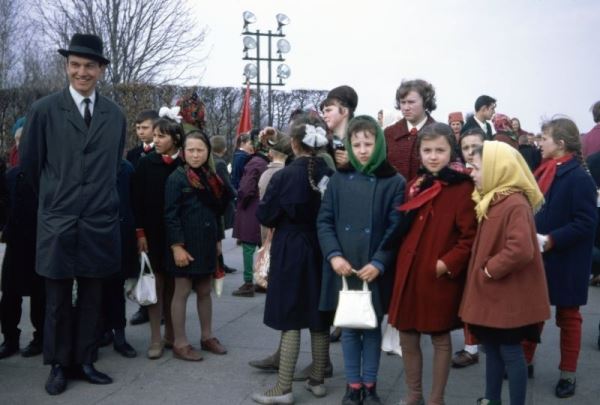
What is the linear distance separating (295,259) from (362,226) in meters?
0.51

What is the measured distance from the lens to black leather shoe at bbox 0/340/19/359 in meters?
5.55

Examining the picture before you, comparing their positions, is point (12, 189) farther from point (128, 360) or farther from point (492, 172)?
point (492, 172)

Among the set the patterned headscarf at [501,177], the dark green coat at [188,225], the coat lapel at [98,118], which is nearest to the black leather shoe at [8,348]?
the dark green coat at [188,225]

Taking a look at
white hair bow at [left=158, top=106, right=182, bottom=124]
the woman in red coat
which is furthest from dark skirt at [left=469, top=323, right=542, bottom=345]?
white hair bow at [left=158, top=106, right=182, bottom=124]

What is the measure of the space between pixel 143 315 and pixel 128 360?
3.89 ft

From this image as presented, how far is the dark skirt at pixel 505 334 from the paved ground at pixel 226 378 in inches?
27.3

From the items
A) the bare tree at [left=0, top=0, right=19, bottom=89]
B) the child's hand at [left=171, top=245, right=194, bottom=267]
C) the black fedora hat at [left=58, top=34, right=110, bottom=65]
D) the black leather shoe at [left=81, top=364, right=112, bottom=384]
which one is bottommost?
the black leather shoe at [left=81, top=364, right=112, bottom=384]

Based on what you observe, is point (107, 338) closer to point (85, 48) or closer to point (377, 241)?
point (85, 48)

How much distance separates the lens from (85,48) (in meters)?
4.91

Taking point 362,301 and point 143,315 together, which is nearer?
point 362,301

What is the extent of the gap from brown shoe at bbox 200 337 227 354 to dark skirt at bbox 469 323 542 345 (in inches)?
89.0

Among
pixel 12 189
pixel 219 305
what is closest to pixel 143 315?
pixel 219 305

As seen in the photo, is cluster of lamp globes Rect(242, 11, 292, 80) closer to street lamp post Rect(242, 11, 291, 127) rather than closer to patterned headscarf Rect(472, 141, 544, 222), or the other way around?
street lamp post Rect(242, 11, 291, 127)

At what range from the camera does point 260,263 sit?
5109 millimetres
